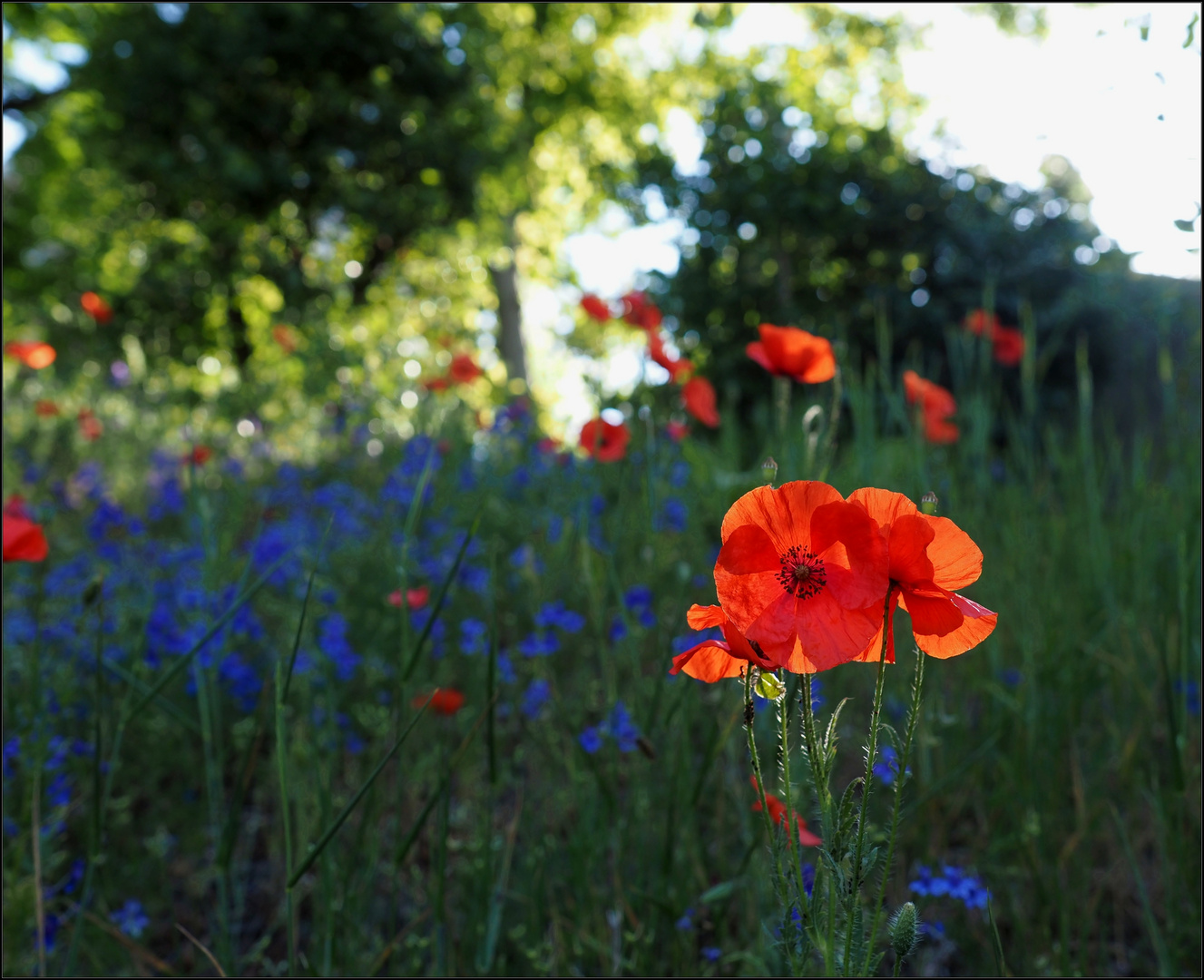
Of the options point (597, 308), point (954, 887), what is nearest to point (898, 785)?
point (954, 887)

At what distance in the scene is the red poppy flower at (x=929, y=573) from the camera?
0.62m

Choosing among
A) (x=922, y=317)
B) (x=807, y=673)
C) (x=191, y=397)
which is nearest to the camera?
(x=807, y=673)

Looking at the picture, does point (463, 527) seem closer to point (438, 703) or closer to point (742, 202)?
point (438, 703)

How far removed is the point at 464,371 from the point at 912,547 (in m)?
2.71

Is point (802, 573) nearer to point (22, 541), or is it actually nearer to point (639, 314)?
point (22, 541)

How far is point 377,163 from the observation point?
878 cm

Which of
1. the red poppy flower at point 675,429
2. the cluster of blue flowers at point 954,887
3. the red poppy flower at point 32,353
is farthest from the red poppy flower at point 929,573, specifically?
the red poppy flower at point 32,353

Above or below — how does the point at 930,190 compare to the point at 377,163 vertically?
below

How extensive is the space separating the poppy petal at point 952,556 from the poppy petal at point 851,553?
58 millimetres

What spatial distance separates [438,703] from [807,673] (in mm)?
1159

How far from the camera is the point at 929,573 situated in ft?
2.06

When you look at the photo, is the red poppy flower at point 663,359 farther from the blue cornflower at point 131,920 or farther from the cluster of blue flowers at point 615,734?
the blue cornflower at point 131,920

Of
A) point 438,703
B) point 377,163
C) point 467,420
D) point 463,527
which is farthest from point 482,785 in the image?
point 377,163

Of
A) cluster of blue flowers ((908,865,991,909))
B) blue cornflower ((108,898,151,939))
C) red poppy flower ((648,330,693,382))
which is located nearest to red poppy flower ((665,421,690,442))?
red poppy flower ((648,330,693,382))
